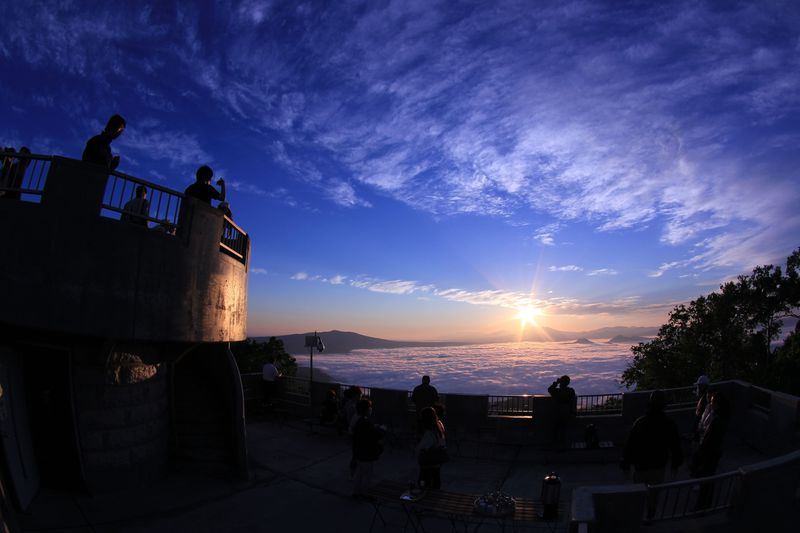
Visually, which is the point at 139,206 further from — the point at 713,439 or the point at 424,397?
the point at 713,439

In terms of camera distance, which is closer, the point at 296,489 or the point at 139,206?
the point at 139,206

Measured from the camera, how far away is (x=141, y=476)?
27.9 feet

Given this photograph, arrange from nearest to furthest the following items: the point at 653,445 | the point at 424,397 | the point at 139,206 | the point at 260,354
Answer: the point at 653,445, the point at 139,206, the point at 424,397, the point at 260,354

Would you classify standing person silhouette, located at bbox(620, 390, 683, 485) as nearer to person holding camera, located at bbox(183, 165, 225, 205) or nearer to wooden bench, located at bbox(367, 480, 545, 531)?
wooden bench, located at bbox(367, 480, 545, 531)

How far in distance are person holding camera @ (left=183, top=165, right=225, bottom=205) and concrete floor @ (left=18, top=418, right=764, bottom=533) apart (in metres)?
5.65

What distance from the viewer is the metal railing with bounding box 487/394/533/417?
1257 cm

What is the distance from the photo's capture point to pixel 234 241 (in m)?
10.4

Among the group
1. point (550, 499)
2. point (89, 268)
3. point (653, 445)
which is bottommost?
point (550, 499)

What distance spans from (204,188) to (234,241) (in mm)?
1499

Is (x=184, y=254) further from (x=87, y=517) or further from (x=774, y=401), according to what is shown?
(x=774, y=401)

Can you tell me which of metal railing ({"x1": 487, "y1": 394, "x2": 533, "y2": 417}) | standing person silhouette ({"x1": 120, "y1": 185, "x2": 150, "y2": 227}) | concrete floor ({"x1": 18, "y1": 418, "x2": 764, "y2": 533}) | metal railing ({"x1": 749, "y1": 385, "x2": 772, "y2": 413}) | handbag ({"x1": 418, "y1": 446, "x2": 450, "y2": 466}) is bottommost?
concrete floor ({"x1": 18, "y1": 418, "x2": 764, "y2": 533})

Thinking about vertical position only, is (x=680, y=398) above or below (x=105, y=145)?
below

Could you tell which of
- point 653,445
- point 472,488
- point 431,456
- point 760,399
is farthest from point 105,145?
point 760,399

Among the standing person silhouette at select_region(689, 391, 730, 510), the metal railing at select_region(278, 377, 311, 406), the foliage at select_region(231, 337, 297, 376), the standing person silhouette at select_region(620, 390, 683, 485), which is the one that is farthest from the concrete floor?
the foliage at select_region(231, 337, 297, 376)
